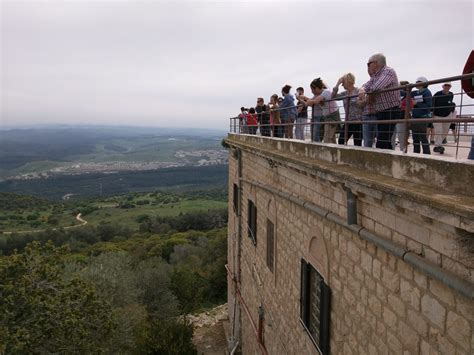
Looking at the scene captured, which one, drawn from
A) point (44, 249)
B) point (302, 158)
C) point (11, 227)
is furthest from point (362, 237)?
point (11, 227)

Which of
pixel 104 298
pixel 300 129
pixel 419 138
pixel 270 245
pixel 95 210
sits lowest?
pixel 95 210

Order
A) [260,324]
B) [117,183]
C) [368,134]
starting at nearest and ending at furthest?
1. [368,134]
2. [260,324]
3. [117,183]

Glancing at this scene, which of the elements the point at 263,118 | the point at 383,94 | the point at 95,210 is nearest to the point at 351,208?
the point at 383,94

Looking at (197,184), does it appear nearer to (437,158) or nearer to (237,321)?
(237,321)

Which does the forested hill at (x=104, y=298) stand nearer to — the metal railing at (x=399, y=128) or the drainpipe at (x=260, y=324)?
the drainpipe at (x=260, y=324)

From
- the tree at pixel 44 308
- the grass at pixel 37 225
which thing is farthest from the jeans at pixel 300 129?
the grass at pixel 37 225

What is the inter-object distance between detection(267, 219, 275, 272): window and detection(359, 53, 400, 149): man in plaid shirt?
391 cm

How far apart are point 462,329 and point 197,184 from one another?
469 feet

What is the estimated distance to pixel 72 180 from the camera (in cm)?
15400

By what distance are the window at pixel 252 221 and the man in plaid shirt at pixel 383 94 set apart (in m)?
5.52

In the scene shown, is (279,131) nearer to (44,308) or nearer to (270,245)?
(270,245)

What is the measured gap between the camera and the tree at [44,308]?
39.4 ft

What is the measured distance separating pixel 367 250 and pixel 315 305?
2.34 m

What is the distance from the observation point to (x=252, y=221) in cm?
1112
